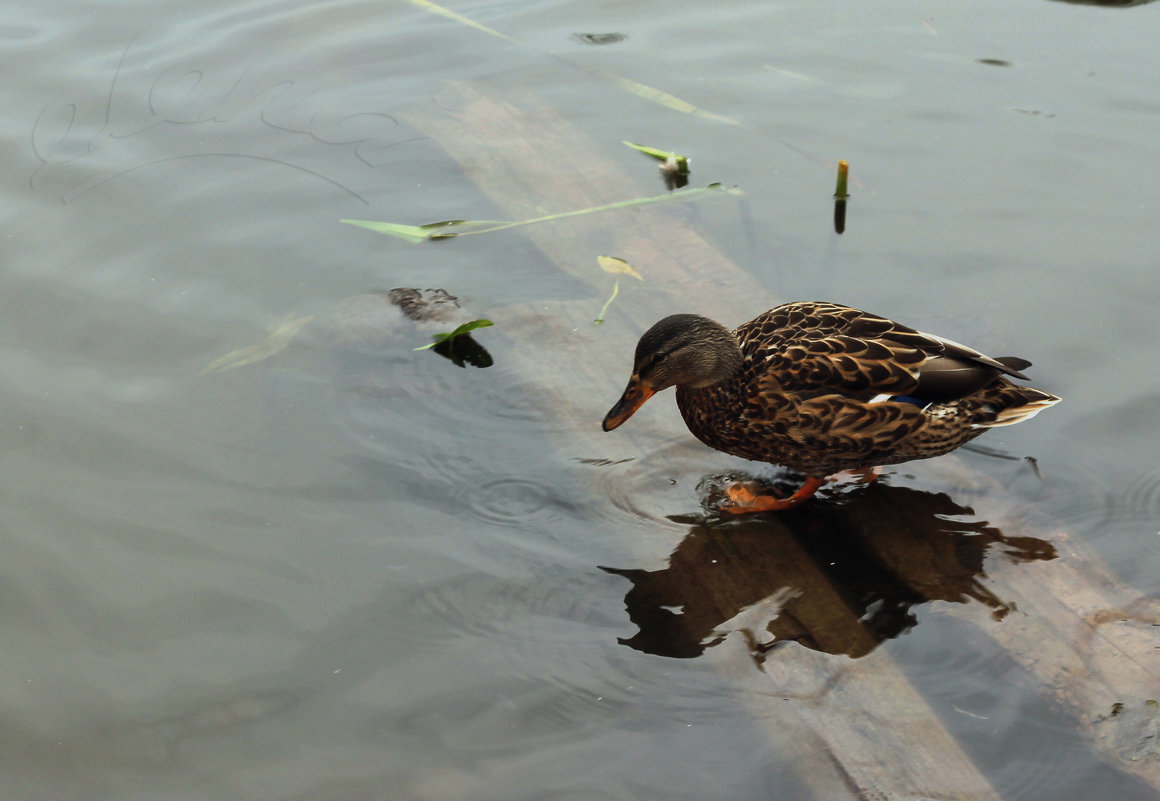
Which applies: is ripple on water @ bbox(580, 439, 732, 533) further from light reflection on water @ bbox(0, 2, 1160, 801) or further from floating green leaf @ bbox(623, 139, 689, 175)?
floating green leaf @ bbox(623, 139, 689, 175)

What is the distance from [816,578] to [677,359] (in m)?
0.91

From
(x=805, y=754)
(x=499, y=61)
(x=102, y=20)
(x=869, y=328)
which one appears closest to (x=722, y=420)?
(x=869, y=328)

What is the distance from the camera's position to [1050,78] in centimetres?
655

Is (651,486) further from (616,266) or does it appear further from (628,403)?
(616,266)

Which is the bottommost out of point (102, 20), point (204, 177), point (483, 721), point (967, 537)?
point (483, 721)

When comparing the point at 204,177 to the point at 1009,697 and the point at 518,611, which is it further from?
the point at 1009,697

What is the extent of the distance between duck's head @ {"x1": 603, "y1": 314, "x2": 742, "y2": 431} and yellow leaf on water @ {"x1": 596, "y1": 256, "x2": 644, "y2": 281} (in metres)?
0.96

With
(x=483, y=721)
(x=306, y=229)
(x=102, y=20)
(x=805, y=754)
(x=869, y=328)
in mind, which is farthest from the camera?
(x=102, y=20)

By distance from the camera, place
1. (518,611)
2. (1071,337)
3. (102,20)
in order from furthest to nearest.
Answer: (102,20)
(1071,337)
(518,611)

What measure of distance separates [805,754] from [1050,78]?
5153mm

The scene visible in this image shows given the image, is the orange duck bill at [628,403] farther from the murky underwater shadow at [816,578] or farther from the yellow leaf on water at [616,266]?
the yellow leaf on water at [616,266]
